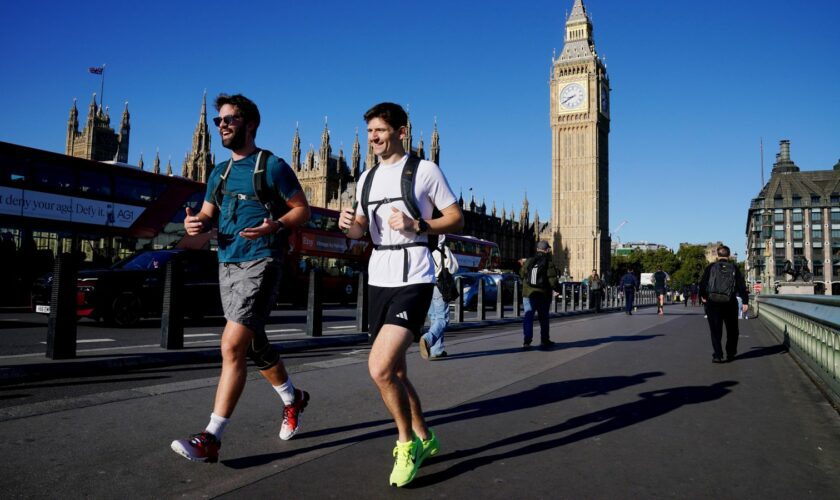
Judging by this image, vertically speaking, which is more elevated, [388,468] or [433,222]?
[433,222]

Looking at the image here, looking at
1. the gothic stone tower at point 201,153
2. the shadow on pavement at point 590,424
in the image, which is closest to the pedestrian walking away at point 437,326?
the shadow on pavement at point 590,424

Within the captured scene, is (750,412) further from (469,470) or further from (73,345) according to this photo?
(73,345)

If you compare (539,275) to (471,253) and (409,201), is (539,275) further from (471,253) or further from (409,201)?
(471,253)

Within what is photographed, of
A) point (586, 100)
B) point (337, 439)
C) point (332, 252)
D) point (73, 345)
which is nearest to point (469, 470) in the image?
point (337, 439)

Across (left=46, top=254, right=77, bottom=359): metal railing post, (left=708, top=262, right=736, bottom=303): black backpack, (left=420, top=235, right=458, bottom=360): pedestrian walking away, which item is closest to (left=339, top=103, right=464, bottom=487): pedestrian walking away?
(left=420, top=235, right=458, bottom=360): pedestrian walking away

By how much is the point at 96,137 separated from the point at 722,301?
246 ft

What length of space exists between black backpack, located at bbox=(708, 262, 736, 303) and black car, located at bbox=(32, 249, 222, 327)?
816 centimetres

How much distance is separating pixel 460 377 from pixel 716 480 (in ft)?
11.1

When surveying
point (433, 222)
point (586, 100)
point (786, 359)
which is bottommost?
point (786, 359)

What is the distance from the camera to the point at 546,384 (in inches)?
234

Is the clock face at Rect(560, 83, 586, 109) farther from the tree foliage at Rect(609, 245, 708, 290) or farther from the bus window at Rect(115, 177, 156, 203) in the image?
A: the bus window at Rect(115, 177, 156, 203)

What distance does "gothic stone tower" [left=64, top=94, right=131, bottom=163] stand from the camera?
6925 centimetres

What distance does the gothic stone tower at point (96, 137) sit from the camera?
69.2m

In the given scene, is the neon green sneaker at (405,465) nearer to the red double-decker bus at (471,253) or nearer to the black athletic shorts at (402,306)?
the black athletic shorts at (402,306)
